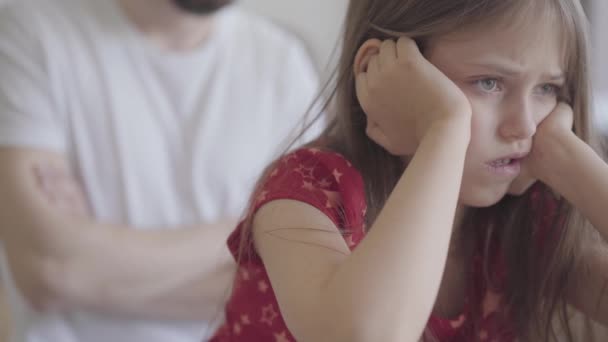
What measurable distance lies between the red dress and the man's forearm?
0.30 metres

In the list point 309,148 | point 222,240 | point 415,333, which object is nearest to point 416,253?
point 415,333

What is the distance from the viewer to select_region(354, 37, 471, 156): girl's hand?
0.69 meters

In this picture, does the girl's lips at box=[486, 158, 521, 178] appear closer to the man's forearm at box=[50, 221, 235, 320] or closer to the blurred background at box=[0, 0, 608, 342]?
the man's forearm at box=[50, 221, 235, 320]

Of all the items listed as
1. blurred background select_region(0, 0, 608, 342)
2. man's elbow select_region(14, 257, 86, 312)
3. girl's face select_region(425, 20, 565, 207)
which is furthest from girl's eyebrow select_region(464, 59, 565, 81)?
blurred background select_region(0, 0, 608, 342)

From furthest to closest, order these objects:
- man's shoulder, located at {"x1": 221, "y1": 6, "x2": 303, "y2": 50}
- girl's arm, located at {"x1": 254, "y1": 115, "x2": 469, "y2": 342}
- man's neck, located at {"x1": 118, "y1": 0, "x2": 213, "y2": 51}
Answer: man's shoulder, located at {"x1": 221, "y1": 6, "x2": 303, "y2": 50} → man's neck, located at {"x1": 118, "y1": 0, "x2": 213, "y2": 51} → girl's arm, located at {"x1": 254, "y1": 115, "x2": 469, "y2": 342}

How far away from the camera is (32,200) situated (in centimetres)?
119

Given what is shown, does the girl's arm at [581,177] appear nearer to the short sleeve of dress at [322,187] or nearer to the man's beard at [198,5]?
the short sleeve of dress at [322,187]

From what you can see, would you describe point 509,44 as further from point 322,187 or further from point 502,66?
point 322,187

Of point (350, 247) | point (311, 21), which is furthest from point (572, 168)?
point (311, 21)

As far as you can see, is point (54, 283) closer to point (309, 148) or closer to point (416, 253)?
point (309, 148)

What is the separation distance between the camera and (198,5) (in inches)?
57.0

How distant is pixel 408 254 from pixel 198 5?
98cm

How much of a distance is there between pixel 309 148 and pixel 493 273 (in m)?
0.31

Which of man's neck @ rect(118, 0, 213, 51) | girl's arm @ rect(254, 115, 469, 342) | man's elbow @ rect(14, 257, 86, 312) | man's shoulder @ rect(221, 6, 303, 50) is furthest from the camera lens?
man's shoulder @ rect(221, 6, 303, 50)
